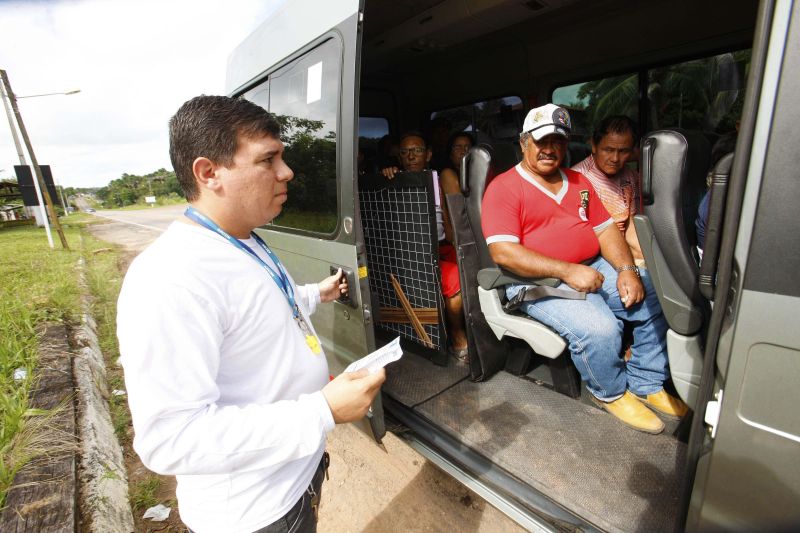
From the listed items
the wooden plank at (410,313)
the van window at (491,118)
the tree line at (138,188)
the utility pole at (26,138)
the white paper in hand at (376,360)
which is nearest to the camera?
the white paper in hand at (376,360)

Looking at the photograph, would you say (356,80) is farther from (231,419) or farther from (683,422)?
(683,422)

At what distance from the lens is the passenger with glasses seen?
3.05 metres

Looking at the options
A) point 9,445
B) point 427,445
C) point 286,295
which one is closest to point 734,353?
point 286,295

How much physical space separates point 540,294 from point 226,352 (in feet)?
5.80

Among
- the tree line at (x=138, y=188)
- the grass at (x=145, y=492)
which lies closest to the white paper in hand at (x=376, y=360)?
the grass at (x=145, y=492)

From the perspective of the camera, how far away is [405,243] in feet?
9.32

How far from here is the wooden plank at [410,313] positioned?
2.97 m

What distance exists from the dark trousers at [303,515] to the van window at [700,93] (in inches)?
127

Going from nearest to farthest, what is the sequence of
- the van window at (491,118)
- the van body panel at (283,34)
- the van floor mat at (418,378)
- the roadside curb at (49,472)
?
the roadside curb at (49,472) < the van body panel at (283,34) < the van floor mat at (418,378) < the van window at (491,118)

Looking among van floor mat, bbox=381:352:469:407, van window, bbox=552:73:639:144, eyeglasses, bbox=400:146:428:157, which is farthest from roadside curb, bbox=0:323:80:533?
van window, bbox=552:73:639:144

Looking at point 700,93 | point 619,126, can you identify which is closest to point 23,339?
point 619,126

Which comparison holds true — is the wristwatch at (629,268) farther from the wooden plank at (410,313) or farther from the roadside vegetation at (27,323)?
the roadside vegetation at (27,323)

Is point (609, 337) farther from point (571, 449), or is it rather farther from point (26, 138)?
point (26, 138)

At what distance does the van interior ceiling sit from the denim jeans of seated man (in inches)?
8.8
